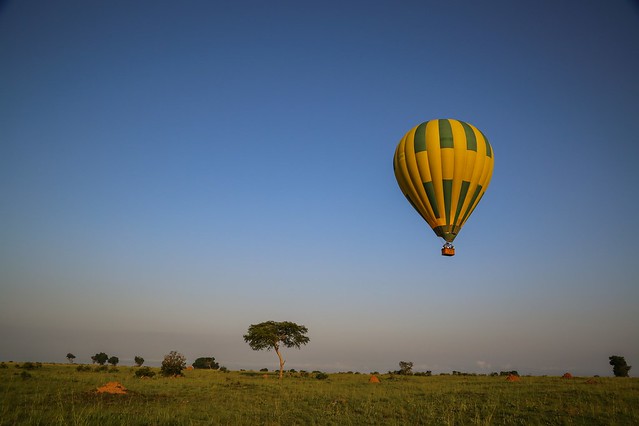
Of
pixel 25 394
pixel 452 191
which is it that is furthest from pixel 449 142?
pixel 25 394

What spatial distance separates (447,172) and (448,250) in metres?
5.27

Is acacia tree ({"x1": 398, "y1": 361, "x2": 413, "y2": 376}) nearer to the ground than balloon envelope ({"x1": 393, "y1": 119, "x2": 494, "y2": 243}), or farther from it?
nearer to the ground

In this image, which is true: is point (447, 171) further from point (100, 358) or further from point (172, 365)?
point (100, 358)

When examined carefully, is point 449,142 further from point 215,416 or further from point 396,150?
point 215,416

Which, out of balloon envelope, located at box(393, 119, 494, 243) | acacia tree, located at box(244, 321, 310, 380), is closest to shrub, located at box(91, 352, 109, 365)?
acacia tree, located at box(244, 321, 310, 380)

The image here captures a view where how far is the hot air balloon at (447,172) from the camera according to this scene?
26672 millimetres

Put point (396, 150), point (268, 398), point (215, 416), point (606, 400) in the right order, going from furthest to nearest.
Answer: point (396, 150), point (268, 398), point (606, 400), point (215, 416)

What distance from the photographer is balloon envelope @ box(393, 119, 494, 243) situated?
26.7 m

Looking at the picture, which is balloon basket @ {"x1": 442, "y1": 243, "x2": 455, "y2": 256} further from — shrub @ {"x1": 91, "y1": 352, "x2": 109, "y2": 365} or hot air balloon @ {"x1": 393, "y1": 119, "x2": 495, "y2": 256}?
shrub @ {"x1": 91, "y1": 352, "x2": 109, "y2": 365}

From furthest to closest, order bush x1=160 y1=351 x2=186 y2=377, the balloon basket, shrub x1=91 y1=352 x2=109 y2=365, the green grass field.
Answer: shrub x1=91 y1=352 x2=109 y2=365, bush x1=160 y1=351 x2=186 y2=377, the balloon basket, the green grass field

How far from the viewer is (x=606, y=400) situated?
66.2 feet

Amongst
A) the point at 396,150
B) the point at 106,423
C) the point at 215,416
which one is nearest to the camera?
the point at 106,423

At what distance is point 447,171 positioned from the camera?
1051 inches

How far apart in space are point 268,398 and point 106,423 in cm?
1073
